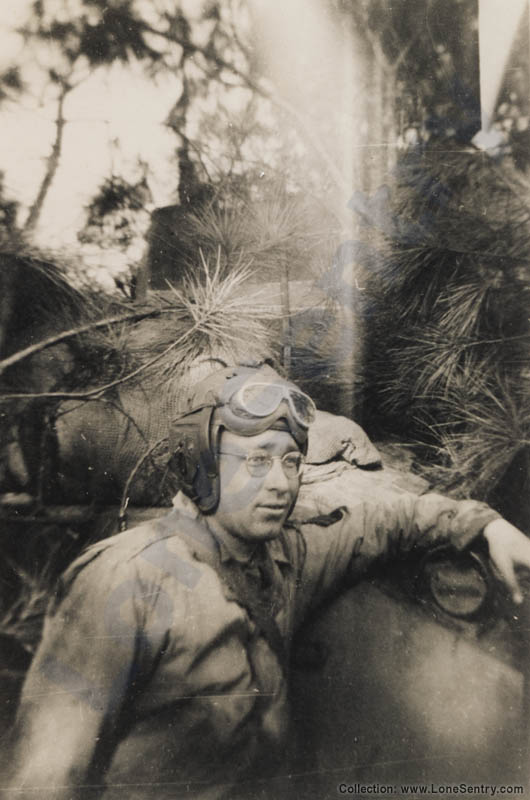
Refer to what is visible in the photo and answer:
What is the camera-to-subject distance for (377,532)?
2.06m

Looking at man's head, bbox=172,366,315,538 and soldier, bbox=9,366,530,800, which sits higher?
man's head, bbox=172,366,315,538

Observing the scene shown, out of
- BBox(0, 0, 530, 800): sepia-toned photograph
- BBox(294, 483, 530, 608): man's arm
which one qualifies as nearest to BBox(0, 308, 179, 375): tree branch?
BBox(0, 0, 530, 800): sepia-toned photograph

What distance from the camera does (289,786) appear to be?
1.93m

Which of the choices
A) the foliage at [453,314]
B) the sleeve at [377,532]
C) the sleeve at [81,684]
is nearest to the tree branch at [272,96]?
the foliage at [453,314]

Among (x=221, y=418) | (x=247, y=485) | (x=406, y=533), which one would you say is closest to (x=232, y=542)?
(x=247, y=485)

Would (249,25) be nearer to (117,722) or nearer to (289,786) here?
(117,722)

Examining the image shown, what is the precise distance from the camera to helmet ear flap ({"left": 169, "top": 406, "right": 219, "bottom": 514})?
1.93m

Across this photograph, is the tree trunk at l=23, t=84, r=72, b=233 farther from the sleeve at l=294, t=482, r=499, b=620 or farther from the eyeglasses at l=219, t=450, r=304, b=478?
the sleeve at l=294, t=482, r=499, b=620

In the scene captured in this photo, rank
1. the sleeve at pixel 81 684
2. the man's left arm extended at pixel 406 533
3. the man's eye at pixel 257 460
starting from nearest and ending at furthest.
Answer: the sleeve at pixel 81 684
the man's eye at pixel 257 460
the man's left arm extended at pixel 406 533

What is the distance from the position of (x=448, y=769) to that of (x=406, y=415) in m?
1.22

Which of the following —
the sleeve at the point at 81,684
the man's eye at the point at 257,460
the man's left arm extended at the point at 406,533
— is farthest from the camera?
the man's left arm extended at the point at 406,533

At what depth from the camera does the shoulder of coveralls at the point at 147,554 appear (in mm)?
1884

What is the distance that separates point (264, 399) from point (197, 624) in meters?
0.76

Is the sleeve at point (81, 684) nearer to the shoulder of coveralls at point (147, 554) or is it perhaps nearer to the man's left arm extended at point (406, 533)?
the shoulder of coveralls at point (147, 554)
